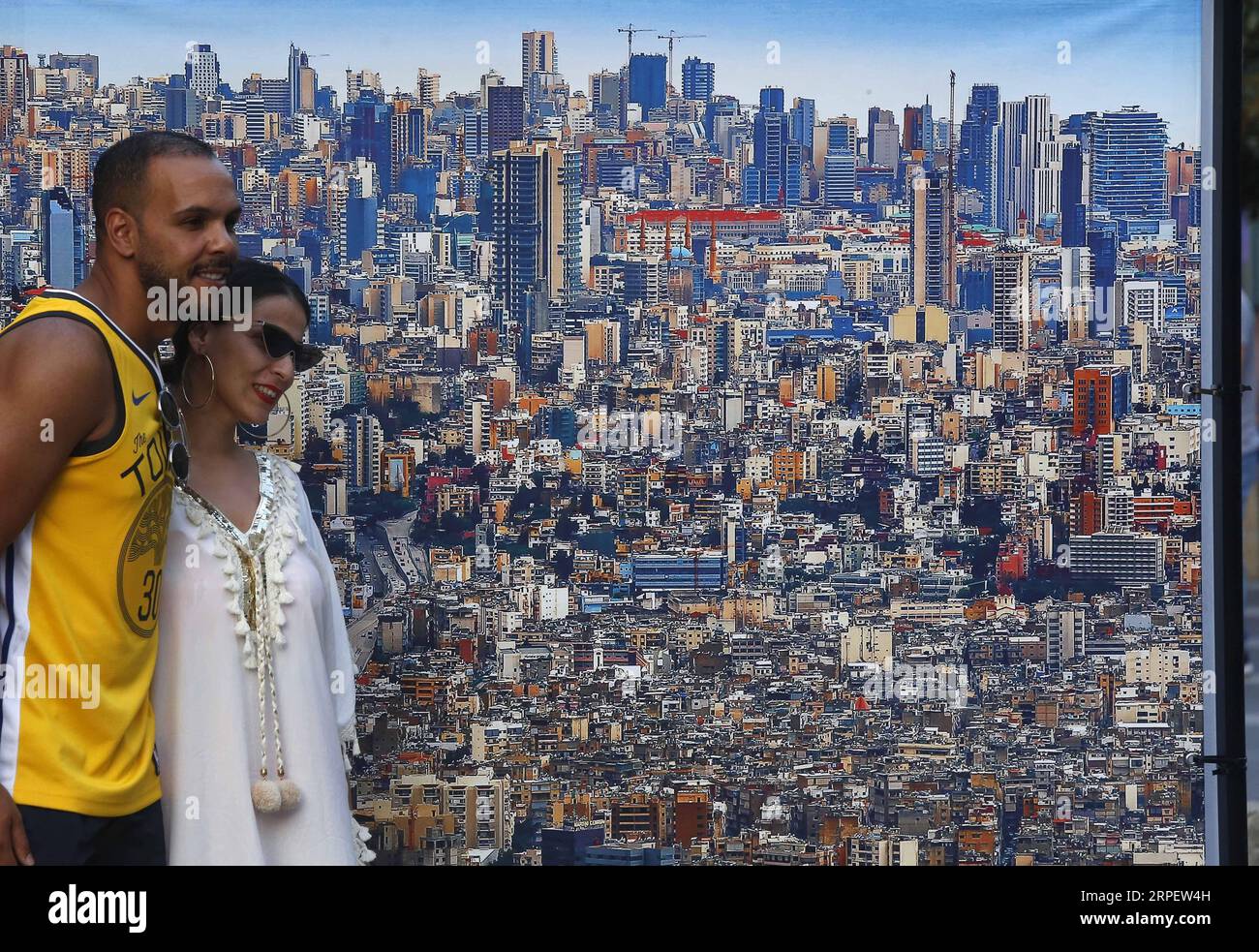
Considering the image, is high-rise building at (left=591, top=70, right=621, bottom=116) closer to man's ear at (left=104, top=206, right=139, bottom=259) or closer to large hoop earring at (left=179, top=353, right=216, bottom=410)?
large hoop earring at (left=179, top=353, right=216, bottom=410)

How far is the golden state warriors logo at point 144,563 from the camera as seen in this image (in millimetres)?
1979

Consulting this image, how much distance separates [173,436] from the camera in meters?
2.08

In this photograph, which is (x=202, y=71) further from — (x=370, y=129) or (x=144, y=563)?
(x=144, y=563)

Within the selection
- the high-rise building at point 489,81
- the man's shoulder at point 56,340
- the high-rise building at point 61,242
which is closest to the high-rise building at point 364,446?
the high-rise building at point 61,242

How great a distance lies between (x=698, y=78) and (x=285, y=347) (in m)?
1.14

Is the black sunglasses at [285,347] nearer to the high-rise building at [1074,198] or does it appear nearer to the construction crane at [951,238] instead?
the construction crane at [951,238]

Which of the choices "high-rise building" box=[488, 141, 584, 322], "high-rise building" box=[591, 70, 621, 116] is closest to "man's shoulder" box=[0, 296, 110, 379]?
"high-rise building" box=[488, 141, 584, 322]

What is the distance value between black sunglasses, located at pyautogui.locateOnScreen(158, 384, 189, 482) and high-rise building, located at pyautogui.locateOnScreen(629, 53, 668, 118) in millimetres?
1334

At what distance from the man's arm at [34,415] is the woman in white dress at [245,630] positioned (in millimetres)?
273

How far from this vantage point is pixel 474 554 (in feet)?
9.52

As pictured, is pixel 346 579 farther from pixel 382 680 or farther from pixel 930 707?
pixel 930 707

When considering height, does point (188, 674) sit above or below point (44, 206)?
below

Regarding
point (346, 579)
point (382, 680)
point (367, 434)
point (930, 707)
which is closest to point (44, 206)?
point (367, 434)
